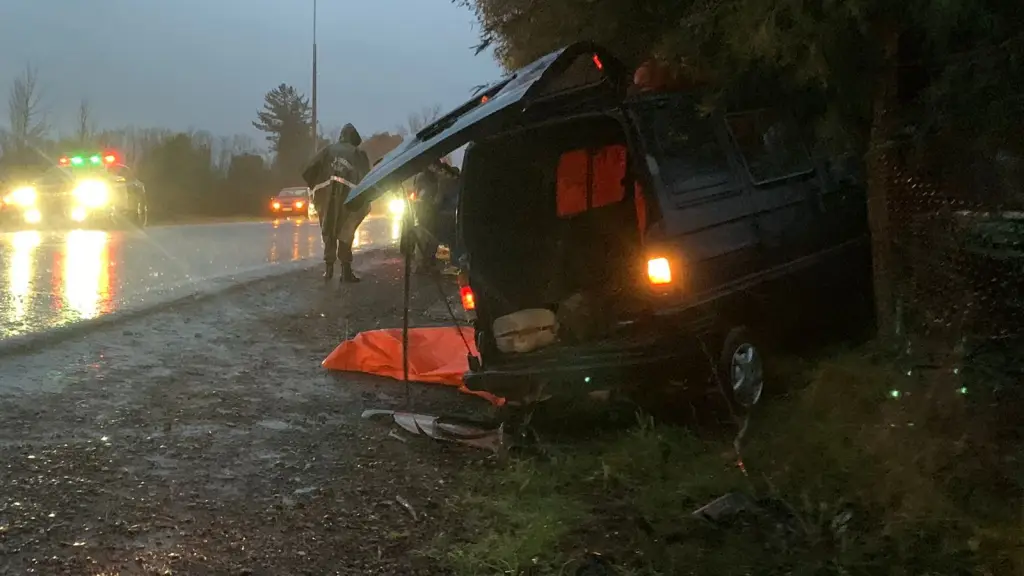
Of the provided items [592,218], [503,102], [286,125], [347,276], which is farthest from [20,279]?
[286,125]

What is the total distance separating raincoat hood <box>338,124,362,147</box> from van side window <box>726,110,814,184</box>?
7317mm

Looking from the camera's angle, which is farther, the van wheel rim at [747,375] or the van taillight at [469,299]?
the van taillight at [469,299]

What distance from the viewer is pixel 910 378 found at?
188 inches

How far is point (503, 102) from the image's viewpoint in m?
4.57

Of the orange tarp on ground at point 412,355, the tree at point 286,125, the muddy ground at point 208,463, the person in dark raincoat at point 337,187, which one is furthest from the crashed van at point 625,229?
the tree at point 286,125

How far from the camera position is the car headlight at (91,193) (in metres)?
25.9

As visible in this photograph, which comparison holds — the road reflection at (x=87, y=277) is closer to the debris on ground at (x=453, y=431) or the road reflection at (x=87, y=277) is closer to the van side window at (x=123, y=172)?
the debris on ground at (x=453, y=431)

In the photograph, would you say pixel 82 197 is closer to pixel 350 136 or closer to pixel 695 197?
pixel 350 136

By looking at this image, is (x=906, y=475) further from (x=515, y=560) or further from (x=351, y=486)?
(x=351, y=486)

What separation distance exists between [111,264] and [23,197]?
1511cm

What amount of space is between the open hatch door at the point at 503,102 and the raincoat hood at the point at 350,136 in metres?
6.87

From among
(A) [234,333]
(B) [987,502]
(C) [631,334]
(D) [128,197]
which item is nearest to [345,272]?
(A) [234,333]

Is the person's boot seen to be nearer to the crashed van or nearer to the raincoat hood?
the raincoat hood

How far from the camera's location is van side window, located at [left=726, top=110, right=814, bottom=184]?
5.45 m
